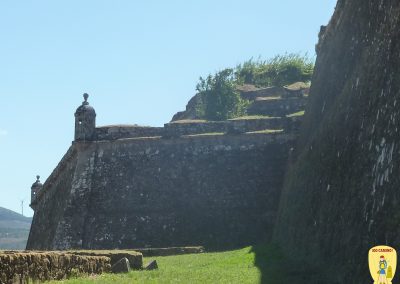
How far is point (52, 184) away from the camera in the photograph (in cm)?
3747

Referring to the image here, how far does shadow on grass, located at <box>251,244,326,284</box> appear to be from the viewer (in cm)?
1334

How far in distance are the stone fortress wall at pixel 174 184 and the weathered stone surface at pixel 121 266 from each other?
12499mm

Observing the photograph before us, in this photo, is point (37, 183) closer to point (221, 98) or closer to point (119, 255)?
point (221, 98)

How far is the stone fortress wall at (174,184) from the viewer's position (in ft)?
94.6

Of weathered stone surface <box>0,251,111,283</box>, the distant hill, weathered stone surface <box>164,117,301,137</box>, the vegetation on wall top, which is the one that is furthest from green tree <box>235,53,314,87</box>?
the distant hill

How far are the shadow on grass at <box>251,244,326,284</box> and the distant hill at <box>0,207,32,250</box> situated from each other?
99339mm

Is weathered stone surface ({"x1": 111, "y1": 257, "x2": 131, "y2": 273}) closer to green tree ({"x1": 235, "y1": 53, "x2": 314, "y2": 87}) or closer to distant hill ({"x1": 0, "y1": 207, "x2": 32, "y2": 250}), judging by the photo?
green tree ({"x1": 235, "y1": 53, "x2": 314, "y2": 87})

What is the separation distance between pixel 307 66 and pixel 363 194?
39654mm

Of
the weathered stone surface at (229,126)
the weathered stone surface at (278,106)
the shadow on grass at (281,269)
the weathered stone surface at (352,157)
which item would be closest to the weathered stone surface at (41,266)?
the shadow on grass at (281,269)

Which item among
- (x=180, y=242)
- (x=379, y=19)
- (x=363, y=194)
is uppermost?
(x=379, y=19)

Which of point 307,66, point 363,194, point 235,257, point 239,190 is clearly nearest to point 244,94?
point 307,66

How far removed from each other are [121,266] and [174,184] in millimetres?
14428

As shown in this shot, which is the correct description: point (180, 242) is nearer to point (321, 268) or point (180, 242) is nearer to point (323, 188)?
point (323, 188)

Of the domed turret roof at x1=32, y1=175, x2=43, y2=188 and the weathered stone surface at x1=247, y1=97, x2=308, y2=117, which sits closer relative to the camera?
the weathered stone surface at x1=247, y1=97, x2=308, y2=117
